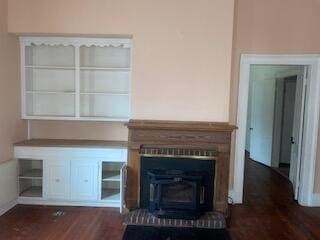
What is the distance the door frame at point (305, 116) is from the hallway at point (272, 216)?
28 centimetres

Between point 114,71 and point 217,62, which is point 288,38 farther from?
point 114,71

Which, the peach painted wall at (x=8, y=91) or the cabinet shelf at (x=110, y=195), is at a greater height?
the peach painted wall at (x=8, y=91)

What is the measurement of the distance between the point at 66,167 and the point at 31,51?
73.8 inches

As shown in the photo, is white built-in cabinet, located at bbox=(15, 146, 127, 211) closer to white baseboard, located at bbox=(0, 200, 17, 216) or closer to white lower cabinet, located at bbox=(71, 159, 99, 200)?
white lower cabinet, located at bbox=(71, 159, 99, 200)

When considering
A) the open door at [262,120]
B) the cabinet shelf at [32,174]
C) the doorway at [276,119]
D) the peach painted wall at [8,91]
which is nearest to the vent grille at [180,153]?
the cabinet shelf at [32,174]

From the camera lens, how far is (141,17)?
404cm

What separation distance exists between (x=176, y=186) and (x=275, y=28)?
108 inches

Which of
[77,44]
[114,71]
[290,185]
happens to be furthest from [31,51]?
[290,185]

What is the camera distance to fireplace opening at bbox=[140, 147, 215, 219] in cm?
376

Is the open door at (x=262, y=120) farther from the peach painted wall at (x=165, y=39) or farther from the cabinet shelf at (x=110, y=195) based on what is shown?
the cabinet shelf at (x=110, y=195)

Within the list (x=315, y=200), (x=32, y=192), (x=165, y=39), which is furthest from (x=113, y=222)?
(x=315, y=200)

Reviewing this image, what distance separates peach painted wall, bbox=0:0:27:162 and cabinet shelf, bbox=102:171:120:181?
1312 mm

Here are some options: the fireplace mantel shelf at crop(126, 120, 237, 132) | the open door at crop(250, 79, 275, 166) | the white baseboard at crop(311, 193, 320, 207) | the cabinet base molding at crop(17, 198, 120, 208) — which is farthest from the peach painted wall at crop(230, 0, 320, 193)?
the open door at crop(250, 79, 275, 166)

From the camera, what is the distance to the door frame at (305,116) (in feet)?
14.8
